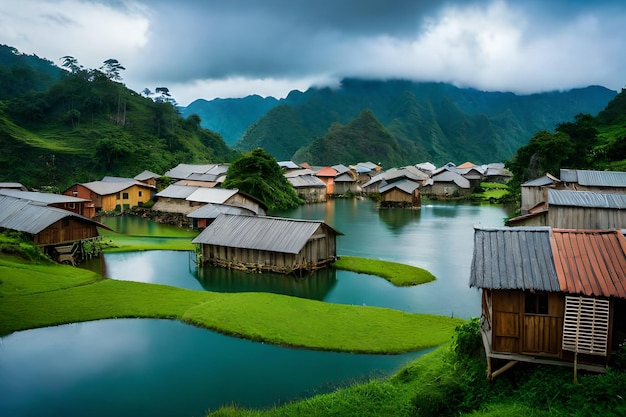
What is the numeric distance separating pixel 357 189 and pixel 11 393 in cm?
8497

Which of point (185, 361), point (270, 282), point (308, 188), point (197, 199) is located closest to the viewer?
point (185, 361)

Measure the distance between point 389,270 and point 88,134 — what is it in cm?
8448

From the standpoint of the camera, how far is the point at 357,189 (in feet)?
324

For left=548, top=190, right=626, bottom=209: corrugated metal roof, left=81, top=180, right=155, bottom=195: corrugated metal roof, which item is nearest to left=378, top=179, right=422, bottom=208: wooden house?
left=81, top=180, right=155, bottom=195: corrugated metal roof

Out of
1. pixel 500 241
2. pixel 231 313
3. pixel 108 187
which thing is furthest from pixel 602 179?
pixel 108 187

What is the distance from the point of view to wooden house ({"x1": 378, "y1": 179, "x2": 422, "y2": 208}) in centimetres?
7481

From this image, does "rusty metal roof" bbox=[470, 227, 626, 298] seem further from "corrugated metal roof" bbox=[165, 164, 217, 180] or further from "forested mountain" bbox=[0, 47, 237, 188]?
"forested mountain" bbox=[0, 47, 237, 188]

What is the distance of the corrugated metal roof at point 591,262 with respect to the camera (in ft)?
42.6

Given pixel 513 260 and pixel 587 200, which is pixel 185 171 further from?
pixel 513 260

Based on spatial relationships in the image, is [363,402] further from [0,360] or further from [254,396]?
[0,360]

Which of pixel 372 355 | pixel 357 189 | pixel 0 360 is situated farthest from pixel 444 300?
pixel 357 189

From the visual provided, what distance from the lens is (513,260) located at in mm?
14359

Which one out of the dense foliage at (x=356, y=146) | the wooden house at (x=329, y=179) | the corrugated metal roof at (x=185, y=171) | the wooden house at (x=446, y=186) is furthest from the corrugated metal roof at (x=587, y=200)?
the dense foliage at (x=356, y=146)

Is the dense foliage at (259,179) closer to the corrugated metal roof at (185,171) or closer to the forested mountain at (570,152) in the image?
the corrugated metal roof at (185,171)
